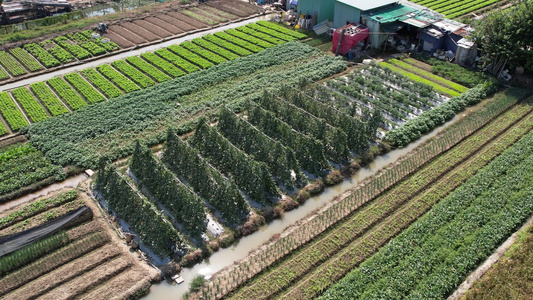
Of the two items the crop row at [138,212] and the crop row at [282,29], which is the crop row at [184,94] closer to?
the crop row at [282,29]

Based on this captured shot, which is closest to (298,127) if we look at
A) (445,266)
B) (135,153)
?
(135,153)

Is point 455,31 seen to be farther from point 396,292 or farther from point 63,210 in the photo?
point 63,210

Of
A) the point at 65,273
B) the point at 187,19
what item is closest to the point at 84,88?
the point at 187,19

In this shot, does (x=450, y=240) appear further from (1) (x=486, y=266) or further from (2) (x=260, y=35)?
(2) (x=260, y=35)

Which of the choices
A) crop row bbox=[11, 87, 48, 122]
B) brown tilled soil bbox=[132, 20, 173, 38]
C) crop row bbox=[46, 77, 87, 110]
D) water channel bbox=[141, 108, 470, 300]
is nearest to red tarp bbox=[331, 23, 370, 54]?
water channel bbox=[141, 108, 470, 300]

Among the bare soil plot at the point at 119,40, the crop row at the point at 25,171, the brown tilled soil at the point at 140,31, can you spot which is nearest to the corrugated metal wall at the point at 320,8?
the brown tilled soil at the point at 140,31

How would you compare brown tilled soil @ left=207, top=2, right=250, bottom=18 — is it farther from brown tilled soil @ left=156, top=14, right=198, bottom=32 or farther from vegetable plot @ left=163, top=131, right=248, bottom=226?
vegetable plot @ left=163, top=131, right=248, bottom=226
